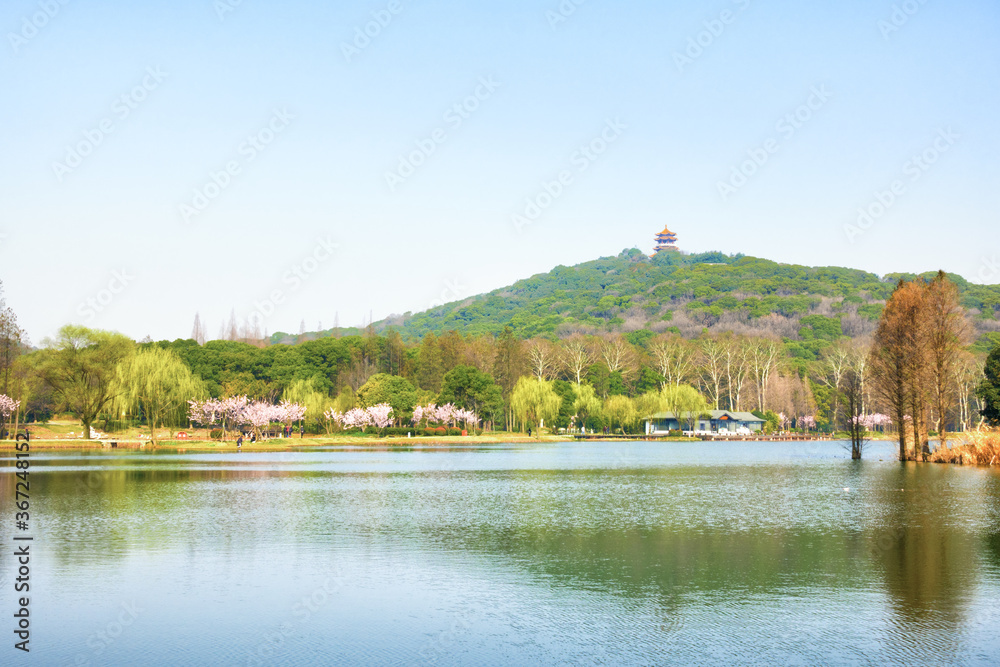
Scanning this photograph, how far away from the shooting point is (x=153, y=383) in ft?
202

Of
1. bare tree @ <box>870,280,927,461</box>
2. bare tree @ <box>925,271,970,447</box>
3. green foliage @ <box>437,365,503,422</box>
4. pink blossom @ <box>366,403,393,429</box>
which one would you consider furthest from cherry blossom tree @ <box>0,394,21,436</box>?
bare tree @ <box>925,271,970,447</box>

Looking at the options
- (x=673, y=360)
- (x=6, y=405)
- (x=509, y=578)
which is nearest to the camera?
(x=509, y=578)

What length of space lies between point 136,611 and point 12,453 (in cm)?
4571

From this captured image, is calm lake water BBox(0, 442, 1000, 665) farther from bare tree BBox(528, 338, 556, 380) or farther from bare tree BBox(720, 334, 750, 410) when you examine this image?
bare tree BBox(720, 334, 750, 410)

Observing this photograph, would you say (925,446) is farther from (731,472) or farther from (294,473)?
(294,473)

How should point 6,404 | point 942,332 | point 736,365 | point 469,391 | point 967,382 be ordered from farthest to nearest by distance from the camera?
point 736,365 → point 469,391 → point 967,382 → point 6,404 → point 942,332

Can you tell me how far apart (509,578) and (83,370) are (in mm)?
59107

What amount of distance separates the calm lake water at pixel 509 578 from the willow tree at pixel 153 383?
128 ft

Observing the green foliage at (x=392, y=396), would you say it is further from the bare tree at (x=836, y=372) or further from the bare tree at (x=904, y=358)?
the bare tree at (x=836, y=372)

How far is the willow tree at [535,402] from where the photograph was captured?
287 ft

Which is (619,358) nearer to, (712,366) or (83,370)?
(712,366)

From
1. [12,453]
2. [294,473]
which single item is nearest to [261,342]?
[12,453]

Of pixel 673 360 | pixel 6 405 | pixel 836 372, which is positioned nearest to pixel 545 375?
pixel 673 360

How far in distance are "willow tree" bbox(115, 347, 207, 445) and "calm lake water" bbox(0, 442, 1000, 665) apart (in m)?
39.1
